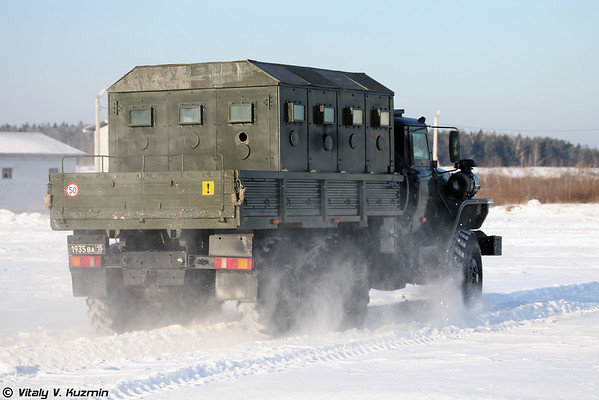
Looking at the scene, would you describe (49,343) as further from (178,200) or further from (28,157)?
(28,157)

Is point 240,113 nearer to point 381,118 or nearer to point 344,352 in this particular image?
point 381,118

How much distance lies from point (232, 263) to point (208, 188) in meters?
0.95

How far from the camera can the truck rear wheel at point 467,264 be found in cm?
1502

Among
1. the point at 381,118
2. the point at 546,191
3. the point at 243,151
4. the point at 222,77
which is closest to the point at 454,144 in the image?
the point at 381,118

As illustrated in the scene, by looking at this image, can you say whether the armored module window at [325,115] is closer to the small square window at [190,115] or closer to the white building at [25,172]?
the small square window at [190,115]

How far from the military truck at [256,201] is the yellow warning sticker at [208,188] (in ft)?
0.07

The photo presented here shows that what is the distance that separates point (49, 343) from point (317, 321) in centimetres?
342

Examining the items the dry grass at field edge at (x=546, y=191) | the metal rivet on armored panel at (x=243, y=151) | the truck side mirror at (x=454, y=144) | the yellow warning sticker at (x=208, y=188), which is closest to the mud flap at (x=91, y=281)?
the yellow warning sticker at (x=208, y=188)

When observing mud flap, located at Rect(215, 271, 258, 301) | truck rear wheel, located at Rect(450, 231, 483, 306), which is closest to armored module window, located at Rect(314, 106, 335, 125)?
mud flap, located at Rect(215, 271, 258, 301)

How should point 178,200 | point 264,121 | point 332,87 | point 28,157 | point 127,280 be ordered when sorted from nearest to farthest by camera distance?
point 178,200 < point 127,280 < point 264,121 < point 332,87 < point 28,157

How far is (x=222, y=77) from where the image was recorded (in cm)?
1262

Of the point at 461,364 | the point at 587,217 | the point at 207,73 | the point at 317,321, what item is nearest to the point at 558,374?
the point at 461,364

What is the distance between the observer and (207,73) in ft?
41.7

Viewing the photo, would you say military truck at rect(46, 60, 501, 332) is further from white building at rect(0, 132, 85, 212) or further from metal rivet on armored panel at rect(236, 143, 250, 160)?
white building at rect(0, 132, 85, 212)
